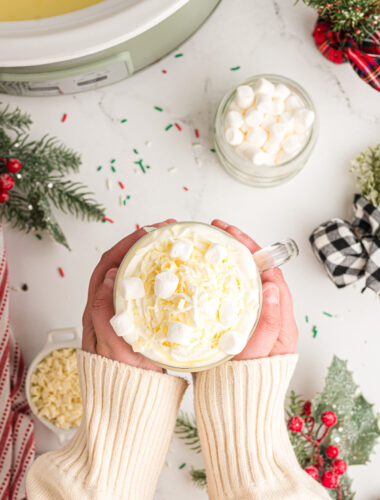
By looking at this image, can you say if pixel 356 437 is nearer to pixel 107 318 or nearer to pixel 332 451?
pixel 332 451

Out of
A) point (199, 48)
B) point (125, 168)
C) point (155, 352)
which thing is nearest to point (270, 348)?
point (155, 352)

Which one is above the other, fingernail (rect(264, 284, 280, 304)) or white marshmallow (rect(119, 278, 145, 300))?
white marshmallow (rect(119, 278, 145, 300))

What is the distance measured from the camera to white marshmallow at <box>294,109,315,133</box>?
842 millimetres

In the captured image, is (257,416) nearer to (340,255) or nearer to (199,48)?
(340,255)

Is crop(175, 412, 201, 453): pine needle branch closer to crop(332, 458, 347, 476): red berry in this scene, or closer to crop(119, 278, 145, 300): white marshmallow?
crop(332, 458, 347, 476): red berry

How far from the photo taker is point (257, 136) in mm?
839

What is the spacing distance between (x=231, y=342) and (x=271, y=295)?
172 millimetres

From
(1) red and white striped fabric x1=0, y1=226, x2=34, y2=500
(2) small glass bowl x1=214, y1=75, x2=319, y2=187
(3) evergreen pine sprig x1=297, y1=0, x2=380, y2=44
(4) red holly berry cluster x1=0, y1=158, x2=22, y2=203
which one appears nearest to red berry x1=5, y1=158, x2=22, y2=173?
(4) red holly berry cluster x1=0, y1=158, x2=22, y2=203

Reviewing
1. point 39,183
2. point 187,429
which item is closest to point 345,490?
point 187,429

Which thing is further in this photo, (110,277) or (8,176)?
(8,176)

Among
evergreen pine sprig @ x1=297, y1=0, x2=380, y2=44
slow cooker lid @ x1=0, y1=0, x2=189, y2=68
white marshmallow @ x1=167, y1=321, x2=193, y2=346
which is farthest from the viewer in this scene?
evergreen pine sprig @ x1=297, y1=0, x2=380, y2=44

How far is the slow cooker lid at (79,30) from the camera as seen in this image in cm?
64

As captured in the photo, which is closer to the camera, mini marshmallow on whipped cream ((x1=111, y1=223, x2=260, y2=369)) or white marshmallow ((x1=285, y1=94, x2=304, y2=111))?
mini marshmallow on whipped cream ((x1=111, y1=223, x2=260, y2=369))

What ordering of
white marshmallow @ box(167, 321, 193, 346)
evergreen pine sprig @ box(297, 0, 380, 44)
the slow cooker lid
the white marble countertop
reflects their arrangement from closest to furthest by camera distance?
white marshmallow @ box(167, 321, 193, 346) → the slow cooker lid → evergreen pine sprig @ box(297, 0, 380, 44) → the white marble countertop
